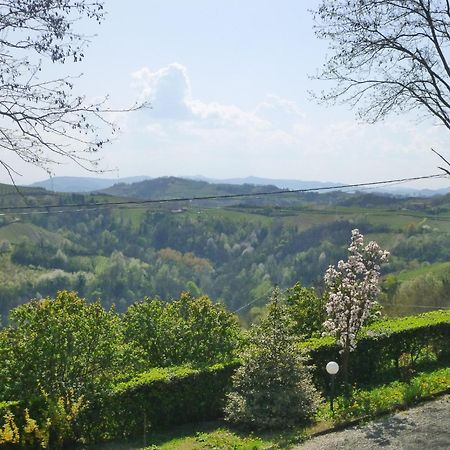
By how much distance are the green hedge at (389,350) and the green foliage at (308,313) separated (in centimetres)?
135

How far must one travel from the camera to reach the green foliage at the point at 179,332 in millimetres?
13016

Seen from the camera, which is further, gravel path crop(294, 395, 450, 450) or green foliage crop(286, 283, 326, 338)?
green foliage crop(286, 283, 326, 338)

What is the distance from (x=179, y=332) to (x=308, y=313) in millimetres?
3478

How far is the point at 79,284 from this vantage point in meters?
110

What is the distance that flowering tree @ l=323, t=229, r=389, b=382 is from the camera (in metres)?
11.1

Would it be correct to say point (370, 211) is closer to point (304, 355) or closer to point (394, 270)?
point (394, 270)

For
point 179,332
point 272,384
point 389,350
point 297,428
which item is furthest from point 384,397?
point 179,332

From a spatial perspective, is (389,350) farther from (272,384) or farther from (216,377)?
(216,377)

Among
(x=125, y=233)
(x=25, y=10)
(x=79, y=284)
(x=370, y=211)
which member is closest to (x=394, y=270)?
(x=370, y=211)

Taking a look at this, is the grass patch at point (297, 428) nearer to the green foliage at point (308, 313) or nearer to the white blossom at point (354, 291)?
the white blossom at point (354, 291)

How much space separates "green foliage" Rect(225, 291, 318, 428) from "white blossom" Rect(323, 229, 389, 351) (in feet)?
3.55

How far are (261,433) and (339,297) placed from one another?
298cm

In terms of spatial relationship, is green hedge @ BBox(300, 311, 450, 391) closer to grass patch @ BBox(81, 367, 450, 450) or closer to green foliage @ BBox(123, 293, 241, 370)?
grass patch @ BBox(81, 367, 450, 450)

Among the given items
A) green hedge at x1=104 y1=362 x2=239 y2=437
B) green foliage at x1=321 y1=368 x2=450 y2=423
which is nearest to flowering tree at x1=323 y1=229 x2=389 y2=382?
green foliage at x1=321 y1=368 x2=450 y2=423
